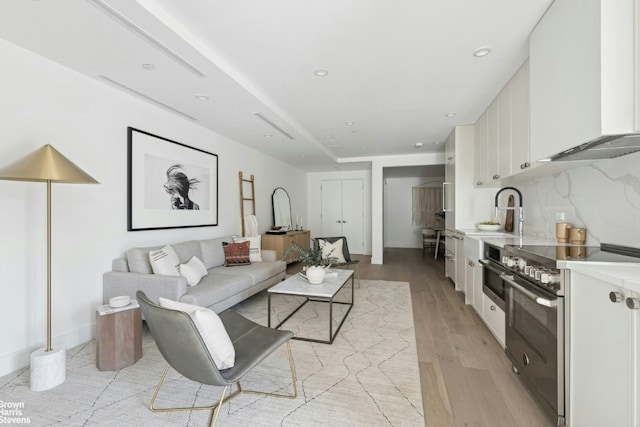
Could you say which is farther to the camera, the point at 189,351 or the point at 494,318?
the point at 494,318

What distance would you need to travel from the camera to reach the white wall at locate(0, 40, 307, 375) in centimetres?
208

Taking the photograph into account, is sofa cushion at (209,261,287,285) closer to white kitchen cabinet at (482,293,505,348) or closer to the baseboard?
the baseboard

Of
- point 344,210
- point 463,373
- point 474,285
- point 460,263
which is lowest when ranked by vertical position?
point 463,373

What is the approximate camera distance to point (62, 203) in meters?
2.40

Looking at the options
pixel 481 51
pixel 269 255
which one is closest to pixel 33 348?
pixel 269 255

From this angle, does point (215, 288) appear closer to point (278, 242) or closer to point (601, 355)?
point (278, 242)

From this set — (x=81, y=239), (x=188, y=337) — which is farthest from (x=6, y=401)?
(x=188, y=337)

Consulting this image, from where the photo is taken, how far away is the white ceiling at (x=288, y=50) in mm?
1718

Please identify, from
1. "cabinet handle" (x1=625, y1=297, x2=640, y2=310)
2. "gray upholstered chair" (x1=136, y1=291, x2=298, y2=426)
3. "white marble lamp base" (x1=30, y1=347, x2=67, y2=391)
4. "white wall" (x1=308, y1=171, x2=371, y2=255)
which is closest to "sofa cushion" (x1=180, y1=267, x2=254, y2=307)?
"white marble lamp base" (x1=30, y1=347, x2=67, y2=391)

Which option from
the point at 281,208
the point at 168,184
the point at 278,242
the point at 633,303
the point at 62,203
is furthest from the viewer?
the point at 281,208

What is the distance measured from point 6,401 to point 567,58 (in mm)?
3940

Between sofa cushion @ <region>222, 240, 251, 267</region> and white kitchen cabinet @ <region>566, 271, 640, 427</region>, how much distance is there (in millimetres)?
3430

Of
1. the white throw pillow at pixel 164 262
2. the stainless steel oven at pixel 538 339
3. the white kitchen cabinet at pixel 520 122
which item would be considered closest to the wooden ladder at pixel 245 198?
the white throw pillow at pixel 164 262

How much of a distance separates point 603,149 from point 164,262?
3.50 meters
